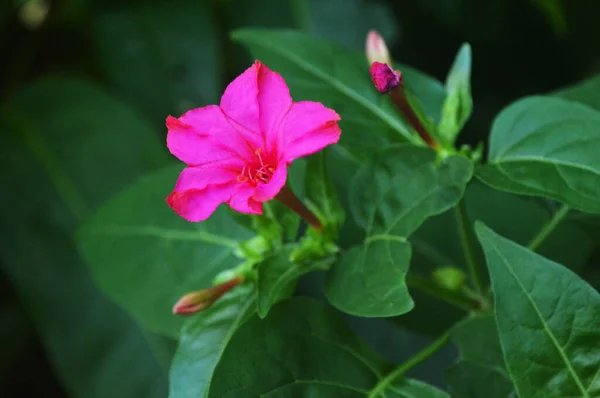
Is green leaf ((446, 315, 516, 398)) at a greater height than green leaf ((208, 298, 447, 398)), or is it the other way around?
green leaf ((208, 298, 447, 398))

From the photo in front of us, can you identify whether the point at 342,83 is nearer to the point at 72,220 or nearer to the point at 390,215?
the point at 390,215

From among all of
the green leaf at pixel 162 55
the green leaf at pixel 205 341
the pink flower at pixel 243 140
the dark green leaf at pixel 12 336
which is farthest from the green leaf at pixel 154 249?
the dark green leaf at pixel 12 336

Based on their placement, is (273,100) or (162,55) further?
(162,55)

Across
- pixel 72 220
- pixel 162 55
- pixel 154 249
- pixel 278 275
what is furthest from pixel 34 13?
pixel 278 275

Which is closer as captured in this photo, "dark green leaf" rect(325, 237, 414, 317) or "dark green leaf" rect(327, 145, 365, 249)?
"dark green leaf" rect(325, 237, 414, 317)

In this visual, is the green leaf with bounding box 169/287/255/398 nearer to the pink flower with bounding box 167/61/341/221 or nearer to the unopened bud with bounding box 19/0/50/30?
the pink flower with bounding box 167/61/341/221

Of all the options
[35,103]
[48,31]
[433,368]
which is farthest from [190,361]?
[48,31]

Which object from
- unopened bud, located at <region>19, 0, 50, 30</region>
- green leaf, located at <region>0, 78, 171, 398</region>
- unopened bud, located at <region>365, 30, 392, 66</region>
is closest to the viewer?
unopened bud, located at <region>365, 30, 392, 66</region>

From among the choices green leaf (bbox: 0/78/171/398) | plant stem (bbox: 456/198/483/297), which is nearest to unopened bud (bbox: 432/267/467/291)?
plant stem (bbox: 456/198/483/297)
